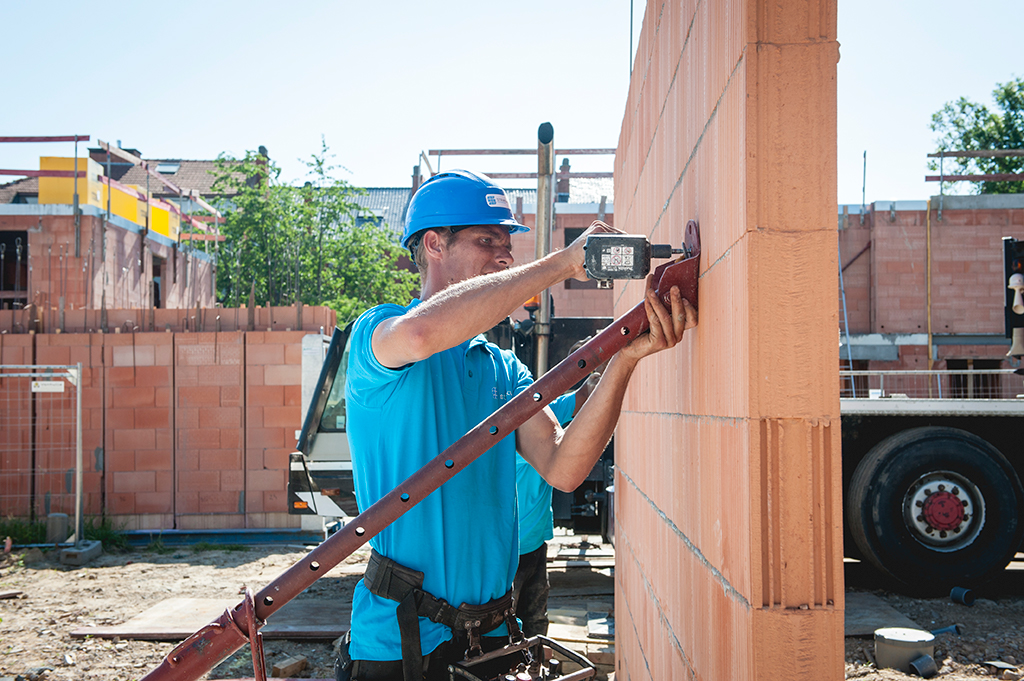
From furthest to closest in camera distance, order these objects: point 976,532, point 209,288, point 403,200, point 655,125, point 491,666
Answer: point 403,200
point 209,288
point 976,532
point 655,125
point 491,666

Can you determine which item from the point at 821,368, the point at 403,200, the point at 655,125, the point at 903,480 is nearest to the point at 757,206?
the point at 821,368

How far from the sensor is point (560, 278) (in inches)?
62.7

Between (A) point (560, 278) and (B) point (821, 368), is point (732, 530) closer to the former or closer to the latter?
(B) point (821, 368)

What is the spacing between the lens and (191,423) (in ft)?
34.0

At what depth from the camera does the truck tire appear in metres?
5.92

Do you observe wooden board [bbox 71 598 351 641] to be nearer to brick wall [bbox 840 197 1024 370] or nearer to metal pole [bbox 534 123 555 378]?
metal pole [bbox 534 123 555 378]

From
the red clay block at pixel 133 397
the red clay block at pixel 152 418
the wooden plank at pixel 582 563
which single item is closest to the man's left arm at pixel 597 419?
the wooden plank at pixel 582 563

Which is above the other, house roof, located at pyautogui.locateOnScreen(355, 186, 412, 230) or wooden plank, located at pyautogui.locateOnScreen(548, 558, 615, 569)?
house roof, located at pyautogui.locateOnScreen(355, 186, 412, 230)

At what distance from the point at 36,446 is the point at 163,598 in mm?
4535

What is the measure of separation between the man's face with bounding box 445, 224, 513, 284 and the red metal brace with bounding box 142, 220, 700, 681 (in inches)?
28.5

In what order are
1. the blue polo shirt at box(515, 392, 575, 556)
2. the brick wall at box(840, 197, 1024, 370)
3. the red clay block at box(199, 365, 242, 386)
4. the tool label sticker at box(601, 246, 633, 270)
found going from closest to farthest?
the tool label sticker at box(601, 246, 633, 270), the blue polo shirt at box(515, 392, 575, 556), the red clay block at box(199, 365, 242, 386), the brick wall at box(840, 197, 1024, 370)

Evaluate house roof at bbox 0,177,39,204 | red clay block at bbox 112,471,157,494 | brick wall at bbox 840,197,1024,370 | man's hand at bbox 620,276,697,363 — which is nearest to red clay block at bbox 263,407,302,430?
red clay block at bbox 112,471,157,494

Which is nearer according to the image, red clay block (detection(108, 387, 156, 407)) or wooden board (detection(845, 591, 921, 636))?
wooden board (detection(845, 591, 921, 636))

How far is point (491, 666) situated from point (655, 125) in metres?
1.62
